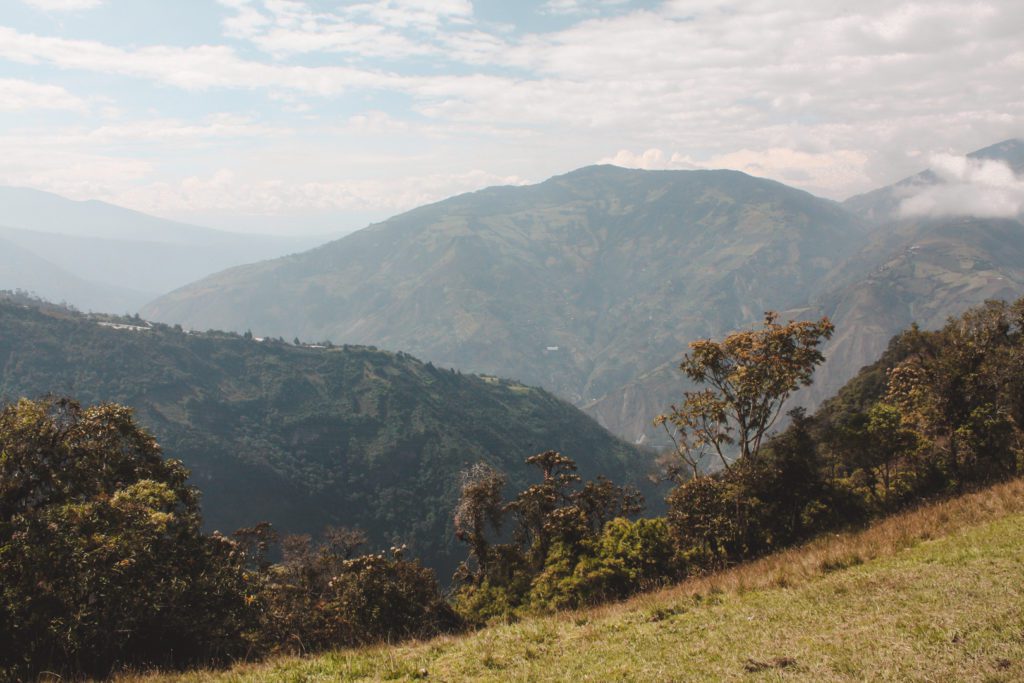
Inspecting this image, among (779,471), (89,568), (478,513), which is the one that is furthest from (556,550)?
(89,568)

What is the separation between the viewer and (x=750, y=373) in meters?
26.5

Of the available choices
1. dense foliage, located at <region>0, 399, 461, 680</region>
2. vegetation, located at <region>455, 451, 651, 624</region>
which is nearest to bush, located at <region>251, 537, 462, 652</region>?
dense foliage, located at <region>0, 399, 461, 680</region>

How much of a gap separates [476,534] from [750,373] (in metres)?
18.7

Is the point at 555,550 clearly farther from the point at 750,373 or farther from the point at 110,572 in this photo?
the point at 110,572

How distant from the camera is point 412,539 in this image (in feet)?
552

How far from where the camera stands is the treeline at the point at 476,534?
576 inches

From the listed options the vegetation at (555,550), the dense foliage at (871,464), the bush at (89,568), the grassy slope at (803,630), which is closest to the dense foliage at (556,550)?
the vegetation at (555,550)

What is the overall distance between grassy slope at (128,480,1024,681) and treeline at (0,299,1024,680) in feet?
14.7

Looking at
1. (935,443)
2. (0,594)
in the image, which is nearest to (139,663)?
(0,594)

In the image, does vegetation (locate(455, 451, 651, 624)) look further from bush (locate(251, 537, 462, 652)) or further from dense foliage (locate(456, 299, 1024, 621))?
bush (locate(251, 537, 462, 652))

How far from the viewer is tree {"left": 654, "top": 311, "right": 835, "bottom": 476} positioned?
25922 millimetres

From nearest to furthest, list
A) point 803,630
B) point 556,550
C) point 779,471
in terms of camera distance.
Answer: point 803,630, point 779,471, point 556,550

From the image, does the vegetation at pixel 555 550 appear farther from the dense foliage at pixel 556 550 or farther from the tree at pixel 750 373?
the tree at pixel 750 373

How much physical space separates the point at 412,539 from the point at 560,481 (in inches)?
5743
